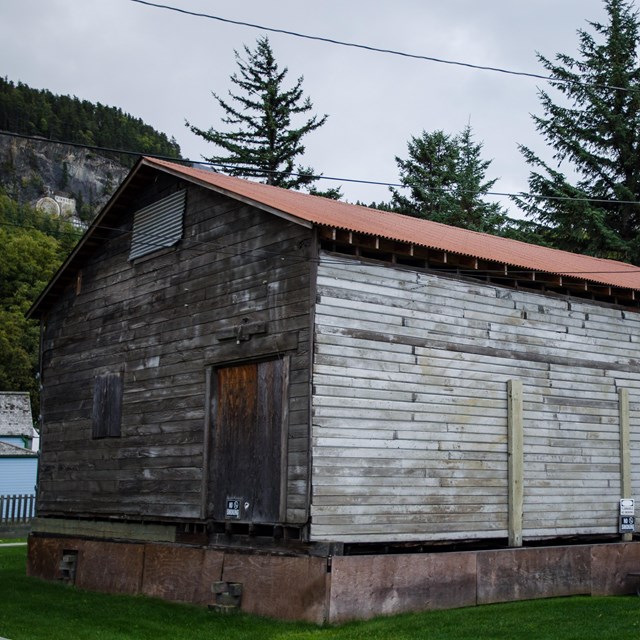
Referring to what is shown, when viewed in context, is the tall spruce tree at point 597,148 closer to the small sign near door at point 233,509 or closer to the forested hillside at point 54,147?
the small sign near door at point 233,509

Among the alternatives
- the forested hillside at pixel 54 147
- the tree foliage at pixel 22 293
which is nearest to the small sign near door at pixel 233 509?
the tree foliage at pixel 22 293

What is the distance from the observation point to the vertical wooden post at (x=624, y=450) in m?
18.9

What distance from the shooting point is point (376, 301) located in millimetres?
15570

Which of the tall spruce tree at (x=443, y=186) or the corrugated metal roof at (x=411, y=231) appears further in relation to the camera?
the tall spruce tree at (x=443, y=186)

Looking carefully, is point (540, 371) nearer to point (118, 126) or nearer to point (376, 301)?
point (376, 301)

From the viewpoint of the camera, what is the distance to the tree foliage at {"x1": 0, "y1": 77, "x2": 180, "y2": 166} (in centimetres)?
16712

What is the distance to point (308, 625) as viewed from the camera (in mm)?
13797

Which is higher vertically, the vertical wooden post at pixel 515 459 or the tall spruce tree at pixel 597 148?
the tall spruce tree at pixel 597 148

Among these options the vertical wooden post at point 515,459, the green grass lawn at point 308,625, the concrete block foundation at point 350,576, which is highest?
the vertical wooden post at point 515,459

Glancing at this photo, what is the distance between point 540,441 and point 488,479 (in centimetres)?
157

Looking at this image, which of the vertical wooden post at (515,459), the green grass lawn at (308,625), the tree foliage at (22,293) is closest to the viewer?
the green grass lawn at (308,625)

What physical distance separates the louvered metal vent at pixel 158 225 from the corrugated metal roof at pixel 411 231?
Result: 2.39ft

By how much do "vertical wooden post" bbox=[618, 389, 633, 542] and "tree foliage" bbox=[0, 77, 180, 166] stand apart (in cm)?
14992

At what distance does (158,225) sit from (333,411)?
6.73 m
